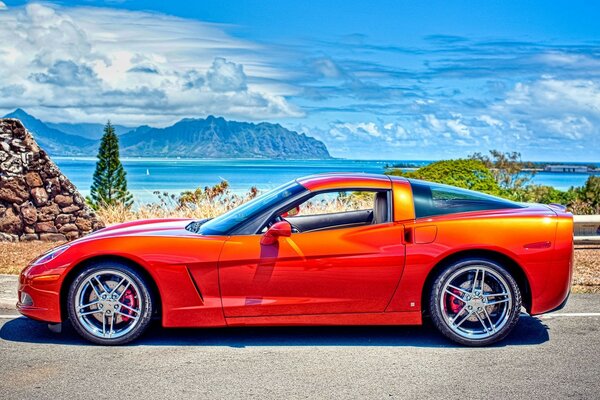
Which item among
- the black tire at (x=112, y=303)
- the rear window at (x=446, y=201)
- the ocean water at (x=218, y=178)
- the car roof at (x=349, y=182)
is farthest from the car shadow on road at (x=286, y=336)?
the ocean water at (x=218, y=178)

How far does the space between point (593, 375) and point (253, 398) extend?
2429 millimetres

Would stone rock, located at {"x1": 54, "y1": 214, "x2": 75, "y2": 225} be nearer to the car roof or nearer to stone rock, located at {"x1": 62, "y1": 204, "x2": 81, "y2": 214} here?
stone rock, located at {"x1": 62, "y1": 204, "x2": 81, "y2": 214}

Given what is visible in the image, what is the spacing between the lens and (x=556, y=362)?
6086 mm

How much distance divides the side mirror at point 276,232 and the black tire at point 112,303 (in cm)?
102

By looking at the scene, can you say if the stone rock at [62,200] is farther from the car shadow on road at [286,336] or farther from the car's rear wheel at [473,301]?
the car's rear wheel at [473,301]

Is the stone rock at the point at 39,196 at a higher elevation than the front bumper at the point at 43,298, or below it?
higher

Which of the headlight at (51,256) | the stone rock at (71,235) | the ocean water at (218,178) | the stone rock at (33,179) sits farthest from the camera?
the ocean water at (218,178)

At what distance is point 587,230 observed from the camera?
12.9 m

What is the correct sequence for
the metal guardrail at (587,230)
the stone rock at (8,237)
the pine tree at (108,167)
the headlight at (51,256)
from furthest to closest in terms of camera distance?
the pine tree at (108,167), the stone rock at (8,237), the metal guardrail at (587,230), the headlight at (51,256)

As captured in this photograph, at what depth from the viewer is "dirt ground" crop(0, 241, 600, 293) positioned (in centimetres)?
954

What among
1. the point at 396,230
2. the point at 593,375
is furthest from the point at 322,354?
the point at 593,375

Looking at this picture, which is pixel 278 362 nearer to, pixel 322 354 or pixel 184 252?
pixel 322 354

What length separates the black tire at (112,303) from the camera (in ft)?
Result: 21.3

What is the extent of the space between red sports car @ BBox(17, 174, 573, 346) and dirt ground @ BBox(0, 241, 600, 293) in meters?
2.96
